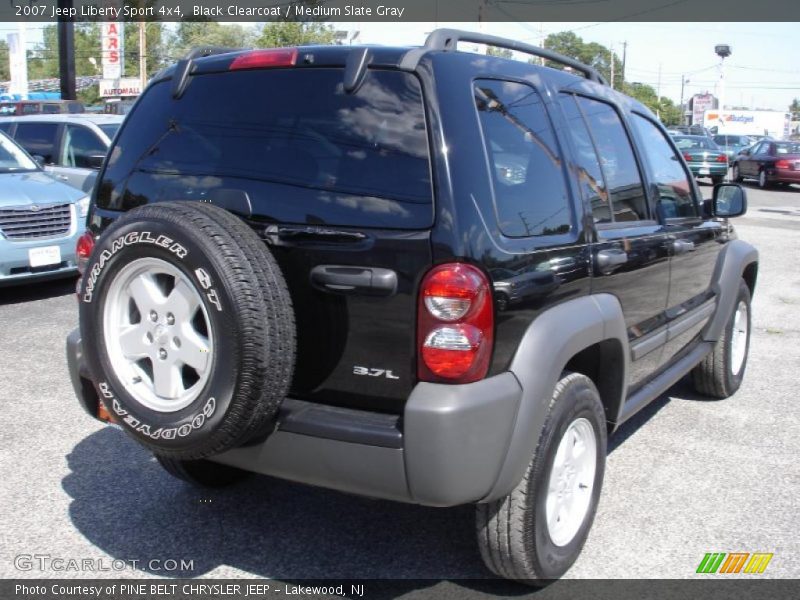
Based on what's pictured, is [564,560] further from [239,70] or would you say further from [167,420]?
[239,70]

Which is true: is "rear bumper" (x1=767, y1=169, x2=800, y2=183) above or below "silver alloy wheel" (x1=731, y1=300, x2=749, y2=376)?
above

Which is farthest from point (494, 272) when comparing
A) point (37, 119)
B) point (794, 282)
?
point (37, 119)

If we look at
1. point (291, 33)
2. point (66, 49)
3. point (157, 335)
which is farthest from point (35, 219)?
point (291, 33)

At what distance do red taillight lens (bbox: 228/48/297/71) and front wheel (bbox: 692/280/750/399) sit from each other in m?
3.34

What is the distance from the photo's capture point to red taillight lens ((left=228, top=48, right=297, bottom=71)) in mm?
3172

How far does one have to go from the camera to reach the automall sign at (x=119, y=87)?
108ft

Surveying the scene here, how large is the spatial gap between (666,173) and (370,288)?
2445 millimetres

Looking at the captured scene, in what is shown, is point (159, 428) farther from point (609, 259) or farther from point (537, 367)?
point (609, 259)

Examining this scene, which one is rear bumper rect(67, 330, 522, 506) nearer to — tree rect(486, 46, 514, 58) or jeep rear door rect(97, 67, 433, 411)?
jeep rear door rect(97, 67, 433, 411)

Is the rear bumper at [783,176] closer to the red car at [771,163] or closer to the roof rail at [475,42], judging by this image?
the red car at [771,163]

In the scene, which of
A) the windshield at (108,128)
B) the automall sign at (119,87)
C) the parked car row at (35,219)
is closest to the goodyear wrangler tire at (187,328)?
the parked car row at (35,219)

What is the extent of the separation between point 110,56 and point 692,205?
2882 centimetres

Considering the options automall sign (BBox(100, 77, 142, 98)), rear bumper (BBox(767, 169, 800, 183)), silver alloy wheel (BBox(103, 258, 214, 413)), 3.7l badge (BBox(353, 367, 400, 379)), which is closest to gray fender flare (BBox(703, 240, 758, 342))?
3.7l badge (BBox(353, 367, 400, 379))

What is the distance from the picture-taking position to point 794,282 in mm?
10406
